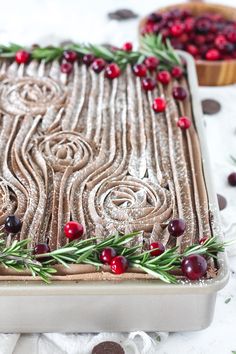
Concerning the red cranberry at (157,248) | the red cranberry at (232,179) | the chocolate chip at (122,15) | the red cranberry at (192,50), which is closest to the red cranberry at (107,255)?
the red cranberry at (157,248)

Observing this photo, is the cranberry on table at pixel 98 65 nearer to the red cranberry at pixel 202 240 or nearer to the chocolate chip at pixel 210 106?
the chocolate chip at pixel 210 106

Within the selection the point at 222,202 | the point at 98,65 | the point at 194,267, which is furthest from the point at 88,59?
the point at 194,267

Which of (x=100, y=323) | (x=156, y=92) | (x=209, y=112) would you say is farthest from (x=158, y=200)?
(x=209, y=112)

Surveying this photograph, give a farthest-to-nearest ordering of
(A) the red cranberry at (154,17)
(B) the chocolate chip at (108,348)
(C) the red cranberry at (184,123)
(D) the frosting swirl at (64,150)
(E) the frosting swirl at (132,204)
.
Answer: (A) the red cranberry at (154,17)
(C) the red cranberry at (184,123)
(D) the frosting swirl at (64,150)
(E) the frosting swirl at (132,204)
(B) the chocolate chip at (108,348)

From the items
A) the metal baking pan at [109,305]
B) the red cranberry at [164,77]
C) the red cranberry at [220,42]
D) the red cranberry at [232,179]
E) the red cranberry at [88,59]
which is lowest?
the metal baking pan at [109,305]

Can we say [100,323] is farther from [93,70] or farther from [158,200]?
[93,70]

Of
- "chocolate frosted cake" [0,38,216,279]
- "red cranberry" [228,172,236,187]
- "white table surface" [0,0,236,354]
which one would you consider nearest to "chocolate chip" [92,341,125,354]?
"white table surface" [0,0,236,354]

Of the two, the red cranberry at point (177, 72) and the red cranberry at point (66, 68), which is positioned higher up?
the red cranberry at point (66, 68)
